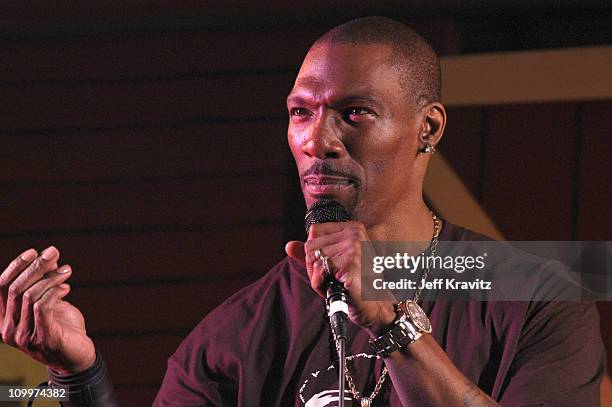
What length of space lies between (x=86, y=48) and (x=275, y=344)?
1.00 meters

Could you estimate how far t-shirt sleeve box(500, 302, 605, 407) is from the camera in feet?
5.82

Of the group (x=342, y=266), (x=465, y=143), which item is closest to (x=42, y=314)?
(x=342, y=266)

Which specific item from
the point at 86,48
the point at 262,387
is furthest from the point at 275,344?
the point at 86,48

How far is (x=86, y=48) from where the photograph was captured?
2648 millimetres

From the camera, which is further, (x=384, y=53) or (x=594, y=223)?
(x=594, y=223)

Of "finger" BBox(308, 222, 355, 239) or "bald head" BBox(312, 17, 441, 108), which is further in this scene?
"bald head" BBox(312, 17, 441, 108)

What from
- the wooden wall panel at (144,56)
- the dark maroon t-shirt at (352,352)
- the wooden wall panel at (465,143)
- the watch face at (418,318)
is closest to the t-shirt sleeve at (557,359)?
the dark maroon t-shirt at (352,352)

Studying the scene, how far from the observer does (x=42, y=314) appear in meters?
1.85

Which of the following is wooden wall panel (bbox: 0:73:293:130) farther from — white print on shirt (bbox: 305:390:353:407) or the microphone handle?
the microphone handle

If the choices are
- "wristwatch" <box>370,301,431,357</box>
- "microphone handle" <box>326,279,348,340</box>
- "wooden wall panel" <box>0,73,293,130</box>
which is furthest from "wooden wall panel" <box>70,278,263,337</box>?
"microphone handle" <box>326,279,348,340</box>

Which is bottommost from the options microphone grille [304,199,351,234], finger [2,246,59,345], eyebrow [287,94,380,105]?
finger [2,246,59,345]

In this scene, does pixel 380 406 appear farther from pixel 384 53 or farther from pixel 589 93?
pixel 589 93

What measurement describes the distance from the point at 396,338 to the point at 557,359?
0.33 meters

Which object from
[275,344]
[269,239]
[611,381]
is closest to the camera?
[275,344]
